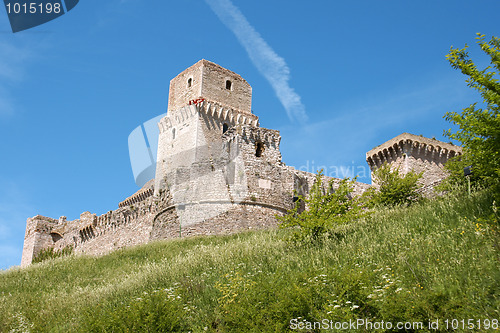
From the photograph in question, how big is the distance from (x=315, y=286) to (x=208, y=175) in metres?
13.2

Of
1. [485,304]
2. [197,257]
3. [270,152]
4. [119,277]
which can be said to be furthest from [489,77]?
[270,152]

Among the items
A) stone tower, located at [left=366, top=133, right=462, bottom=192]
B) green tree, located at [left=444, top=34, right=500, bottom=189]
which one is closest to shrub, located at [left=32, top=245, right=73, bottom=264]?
stone tower, located at [left=366, top=133, right=462, bottom=192]

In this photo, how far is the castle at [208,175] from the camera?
63.5 ft

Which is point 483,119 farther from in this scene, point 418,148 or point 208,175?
point 418,148

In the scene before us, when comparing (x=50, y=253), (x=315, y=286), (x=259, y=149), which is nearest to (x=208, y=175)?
(x=259, y=149)

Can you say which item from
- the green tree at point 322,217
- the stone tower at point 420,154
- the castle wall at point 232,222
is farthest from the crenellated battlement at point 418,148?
the green tree at point 322,217

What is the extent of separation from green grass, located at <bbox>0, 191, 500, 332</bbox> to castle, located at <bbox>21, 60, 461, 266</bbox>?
5.88 meters

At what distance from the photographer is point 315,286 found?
6871mm

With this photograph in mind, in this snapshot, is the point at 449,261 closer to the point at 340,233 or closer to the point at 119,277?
the point at 340,233

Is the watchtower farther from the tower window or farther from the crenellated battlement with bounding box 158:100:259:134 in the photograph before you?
the tower window

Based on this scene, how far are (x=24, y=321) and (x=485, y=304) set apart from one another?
27.0 feet

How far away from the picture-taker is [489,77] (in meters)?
8.67

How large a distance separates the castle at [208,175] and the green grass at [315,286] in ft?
19.3

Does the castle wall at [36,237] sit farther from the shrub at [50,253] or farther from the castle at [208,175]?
the shrub at [50,253]
